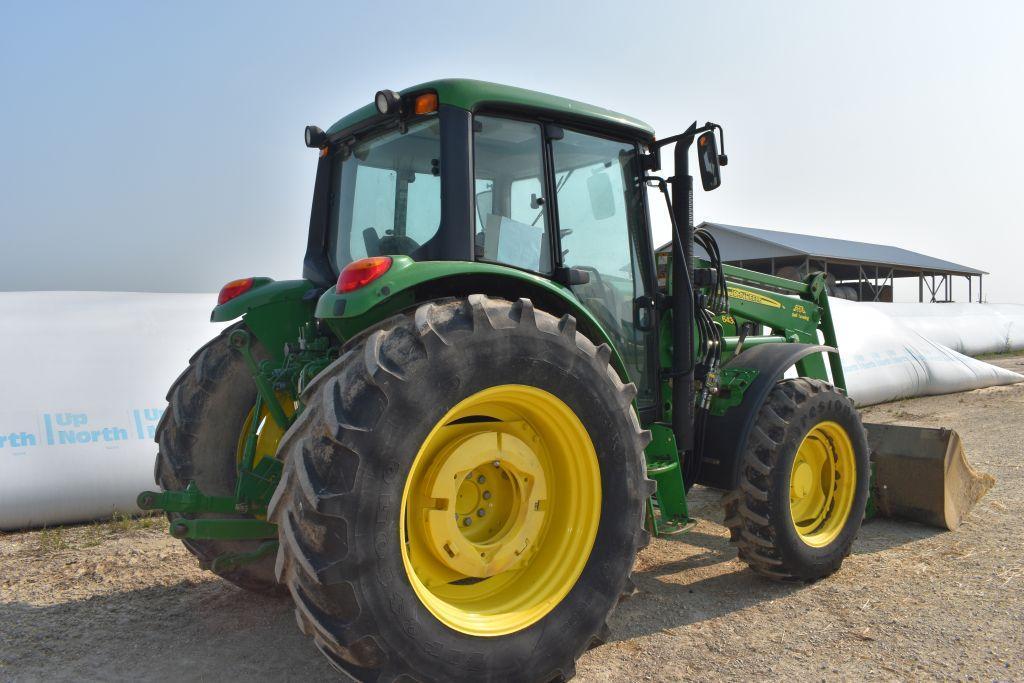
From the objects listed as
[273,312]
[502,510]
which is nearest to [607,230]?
[502,510]

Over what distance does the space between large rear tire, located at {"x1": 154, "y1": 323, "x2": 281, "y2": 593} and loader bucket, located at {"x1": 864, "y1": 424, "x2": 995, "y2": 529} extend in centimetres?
398

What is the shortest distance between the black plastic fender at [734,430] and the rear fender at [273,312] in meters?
2.19

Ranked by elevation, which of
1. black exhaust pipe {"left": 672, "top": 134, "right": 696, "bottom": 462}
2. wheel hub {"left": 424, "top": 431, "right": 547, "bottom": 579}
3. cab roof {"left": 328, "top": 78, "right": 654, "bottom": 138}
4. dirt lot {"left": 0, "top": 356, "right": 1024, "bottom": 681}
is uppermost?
cab roof {"left": 328, "top": 78, "right": 654, "bottom": 138}

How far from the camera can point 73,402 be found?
540cm

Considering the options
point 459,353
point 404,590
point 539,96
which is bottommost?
point 404,590

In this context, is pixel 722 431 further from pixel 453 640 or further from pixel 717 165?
pixel 453 640

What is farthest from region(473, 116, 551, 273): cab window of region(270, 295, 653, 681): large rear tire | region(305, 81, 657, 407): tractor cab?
region(270, 295, 653, 681): large rear tire

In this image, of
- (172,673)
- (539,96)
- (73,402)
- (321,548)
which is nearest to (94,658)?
(172,673)

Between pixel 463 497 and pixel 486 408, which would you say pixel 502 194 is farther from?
pixel 463 497

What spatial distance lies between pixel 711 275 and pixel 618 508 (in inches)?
63.7

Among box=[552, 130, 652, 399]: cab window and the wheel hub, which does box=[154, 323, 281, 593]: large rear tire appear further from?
box=[552, 130, 652, 399]: cab window

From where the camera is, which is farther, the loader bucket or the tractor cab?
the loader bucket

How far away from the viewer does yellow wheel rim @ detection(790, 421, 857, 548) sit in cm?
425

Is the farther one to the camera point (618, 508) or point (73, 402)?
point (73, 402)
